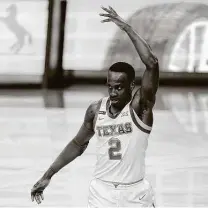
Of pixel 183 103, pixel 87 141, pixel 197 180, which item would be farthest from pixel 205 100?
pixel 87 141

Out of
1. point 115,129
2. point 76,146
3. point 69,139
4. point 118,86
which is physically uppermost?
point 118,86

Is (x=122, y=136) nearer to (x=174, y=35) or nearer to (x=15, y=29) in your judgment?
(x=174, y=35)

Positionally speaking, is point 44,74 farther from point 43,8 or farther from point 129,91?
point 129,91

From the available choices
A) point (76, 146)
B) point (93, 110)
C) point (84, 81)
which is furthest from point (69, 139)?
point (93, 110)

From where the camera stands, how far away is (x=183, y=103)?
147 inches

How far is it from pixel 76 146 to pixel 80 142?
0.02 m

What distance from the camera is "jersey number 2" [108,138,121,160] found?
6.96ft

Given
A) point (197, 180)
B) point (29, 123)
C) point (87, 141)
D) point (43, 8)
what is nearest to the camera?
point (87, 141)

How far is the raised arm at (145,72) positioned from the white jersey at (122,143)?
0.03 meters

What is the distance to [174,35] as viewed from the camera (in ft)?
13.0

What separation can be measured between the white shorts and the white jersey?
0.03 meters

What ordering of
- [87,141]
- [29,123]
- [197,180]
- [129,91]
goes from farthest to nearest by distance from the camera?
[29,123]
[197,180]
[87,141]
[129,91]

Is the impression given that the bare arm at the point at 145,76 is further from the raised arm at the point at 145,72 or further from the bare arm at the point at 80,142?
the bare arm at the point at 80,142

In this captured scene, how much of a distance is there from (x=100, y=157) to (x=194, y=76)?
1.80 meters
